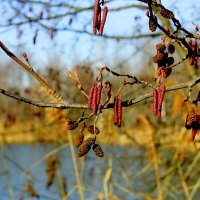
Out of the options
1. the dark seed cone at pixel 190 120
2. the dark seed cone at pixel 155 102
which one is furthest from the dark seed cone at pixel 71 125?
the dark seed cone at pixel 190 120

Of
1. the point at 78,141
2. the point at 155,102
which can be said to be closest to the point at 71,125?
the point at 78,141

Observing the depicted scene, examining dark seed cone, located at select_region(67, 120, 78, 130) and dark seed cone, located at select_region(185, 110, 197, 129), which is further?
dark seed cone, located at select_region(185, 110, 197, 129)

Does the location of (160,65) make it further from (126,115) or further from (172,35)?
(126,115)

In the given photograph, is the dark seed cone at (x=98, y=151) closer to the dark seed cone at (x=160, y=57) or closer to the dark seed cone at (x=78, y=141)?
the dark seed cone at (x=78, y=141)

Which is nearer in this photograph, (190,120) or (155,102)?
(155,102)

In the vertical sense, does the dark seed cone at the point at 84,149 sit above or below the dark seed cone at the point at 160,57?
below

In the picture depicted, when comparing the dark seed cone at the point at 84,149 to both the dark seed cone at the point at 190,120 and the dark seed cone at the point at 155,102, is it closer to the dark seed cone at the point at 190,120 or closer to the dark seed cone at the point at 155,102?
the dark seed cone at the point at 155,102

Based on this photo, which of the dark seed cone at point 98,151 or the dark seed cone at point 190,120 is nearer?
the dark seed cone at point 98,151

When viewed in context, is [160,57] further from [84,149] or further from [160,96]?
[84,149]

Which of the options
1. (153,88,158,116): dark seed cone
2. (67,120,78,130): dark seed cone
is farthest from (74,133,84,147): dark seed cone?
(153,88,158,116): dark seed cone

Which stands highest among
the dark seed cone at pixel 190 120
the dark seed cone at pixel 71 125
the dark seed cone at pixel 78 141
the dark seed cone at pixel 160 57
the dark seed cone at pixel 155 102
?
the dark seed cone at pixel 160 57

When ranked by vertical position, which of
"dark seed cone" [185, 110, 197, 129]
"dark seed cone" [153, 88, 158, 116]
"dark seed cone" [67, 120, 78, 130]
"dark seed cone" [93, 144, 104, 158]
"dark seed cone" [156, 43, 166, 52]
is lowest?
"dark seed cone" [93, 144, 104, 158]

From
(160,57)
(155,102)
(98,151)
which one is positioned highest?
(160,57)

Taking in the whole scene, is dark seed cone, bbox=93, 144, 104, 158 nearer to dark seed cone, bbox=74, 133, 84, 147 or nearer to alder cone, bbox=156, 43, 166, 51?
dark seed cone, bbox=74, 133, 84, 147
